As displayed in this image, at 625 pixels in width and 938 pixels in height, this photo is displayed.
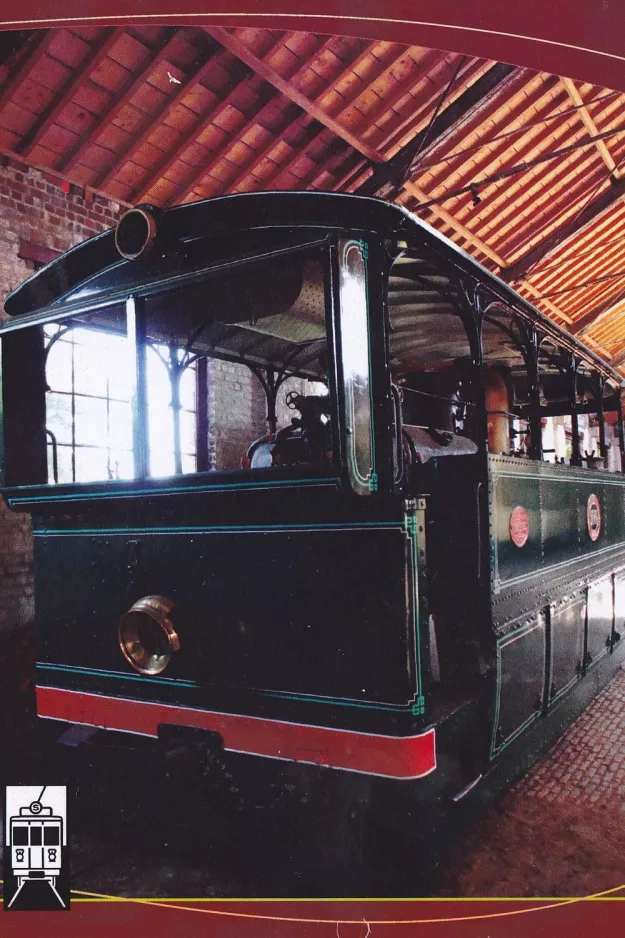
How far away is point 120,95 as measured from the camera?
5.45 metres

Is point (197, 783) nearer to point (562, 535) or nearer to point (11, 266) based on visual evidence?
point (562, 535)

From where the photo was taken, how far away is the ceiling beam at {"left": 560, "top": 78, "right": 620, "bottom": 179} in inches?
307

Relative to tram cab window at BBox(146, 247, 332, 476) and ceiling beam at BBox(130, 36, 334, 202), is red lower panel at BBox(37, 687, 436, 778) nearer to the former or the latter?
tram cab window at BBox(146, 247, 332, 476)

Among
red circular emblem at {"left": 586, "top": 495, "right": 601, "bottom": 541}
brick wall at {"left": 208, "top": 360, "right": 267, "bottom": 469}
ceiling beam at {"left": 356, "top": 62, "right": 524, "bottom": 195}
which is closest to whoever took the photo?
red circular emblem at {"left": 586, "top": 495, "right": 601, "bottom": 541}

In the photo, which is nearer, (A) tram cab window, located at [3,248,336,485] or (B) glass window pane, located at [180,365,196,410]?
(A) tram cab window, located at [3,248,336,485]

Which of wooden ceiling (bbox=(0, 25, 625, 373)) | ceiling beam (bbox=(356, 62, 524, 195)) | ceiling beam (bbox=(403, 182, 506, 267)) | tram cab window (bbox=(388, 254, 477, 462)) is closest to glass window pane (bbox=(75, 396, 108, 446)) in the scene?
wooden ceiling (bbox=(0, 25, 625, 373))

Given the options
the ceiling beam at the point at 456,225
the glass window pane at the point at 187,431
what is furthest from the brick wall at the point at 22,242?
the ceiling beam at the point at 456,225

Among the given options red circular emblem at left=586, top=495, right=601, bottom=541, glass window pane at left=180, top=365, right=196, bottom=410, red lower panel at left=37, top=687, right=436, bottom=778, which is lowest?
red lower panel at left=37, top=687, right=436, bottom=778

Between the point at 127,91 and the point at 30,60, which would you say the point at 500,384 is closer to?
the point at 127,91

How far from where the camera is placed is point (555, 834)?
134 inches

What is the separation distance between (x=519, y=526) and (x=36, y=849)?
263cm

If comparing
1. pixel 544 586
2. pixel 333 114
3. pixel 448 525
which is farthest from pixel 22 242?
pixel 544 586

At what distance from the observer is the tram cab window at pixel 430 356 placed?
3.54 metres

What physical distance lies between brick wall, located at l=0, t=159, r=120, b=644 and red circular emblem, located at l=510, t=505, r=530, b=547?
404 cm
